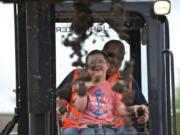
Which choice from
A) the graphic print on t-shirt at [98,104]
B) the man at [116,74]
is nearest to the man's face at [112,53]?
the man at [116,74]

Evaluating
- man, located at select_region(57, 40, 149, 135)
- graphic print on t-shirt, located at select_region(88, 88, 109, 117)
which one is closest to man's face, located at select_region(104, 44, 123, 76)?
man, located at select_region(57, 40, 149, 135)

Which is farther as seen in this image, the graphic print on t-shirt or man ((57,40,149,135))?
the graphic print on t-shirt

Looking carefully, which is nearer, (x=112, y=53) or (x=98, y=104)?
(x=112, y=53)

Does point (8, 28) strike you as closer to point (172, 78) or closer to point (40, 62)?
point (172, 78)

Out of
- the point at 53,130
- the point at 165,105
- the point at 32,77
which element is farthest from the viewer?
the point at 165,105

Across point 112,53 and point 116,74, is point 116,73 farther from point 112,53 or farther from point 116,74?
point 112,53

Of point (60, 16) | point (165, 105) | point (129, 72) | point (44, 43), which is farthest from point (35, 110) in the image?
point (165, 105)

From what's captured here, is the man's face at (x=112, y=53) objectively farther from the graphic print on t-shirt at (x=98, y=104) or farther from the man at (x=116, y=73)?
the graphic print on t-shirt at (x=98, y=104)

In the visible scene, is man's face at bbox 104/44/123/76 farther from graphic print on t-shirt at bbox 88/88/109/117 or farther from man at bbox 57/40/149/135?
graphic print on t-shirt at bbox 88/88/109/117

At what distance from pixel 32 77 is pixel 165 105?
43.3 inches

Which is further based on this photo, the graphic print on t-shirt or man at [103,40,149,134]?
the graphic print on t-shirt

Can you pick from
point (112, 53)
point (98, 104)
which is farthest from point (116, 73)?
point (98, 104)

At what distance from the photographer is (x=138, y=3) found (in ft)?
8.13

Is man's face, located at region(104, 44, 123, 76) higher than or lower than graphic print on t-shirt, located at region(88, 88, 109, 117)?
higher
